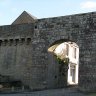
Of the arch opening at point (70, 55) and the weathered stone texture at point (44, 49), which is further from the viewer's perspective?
the arch opening at point (70, 55)

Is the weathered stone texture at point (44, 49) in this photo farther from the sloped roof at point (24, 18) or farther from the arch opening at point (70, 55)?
the sloped roof at point (24, 18)

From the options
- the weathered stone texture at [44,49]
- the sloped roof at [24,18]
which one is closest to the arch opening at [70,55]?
the weathered stone texture at [44,49]

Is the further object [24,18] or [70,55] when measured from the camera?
[24,18]

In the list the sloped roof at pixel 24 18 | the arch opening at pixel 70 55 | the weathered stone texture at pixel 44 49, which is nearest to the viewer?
the weathered stone texture at pixel 44 49

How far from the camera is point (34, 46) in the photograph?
Answer: 22859mm

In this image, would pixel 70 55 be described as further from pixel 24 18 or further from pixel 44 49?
pixel 44 49

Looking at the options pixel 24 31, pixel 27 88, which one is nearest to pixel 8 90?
pixel 27 88

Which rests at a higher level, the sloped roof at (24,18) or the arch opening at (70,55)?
the sloped roof at (24,18)

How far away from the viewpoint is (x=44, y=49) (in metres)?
22.3

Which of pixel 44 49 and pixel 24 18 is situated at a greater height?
pixel 24 18

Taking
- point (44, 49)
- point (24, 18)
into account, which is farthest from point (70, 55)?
point (44, 49)

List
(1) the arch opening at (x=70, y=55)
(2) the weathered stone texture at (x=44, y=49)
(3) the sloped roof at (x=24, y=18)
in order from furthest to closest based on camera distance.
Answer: (3) the sloped roof at (x=24, y=18), (1) the arch opening at (x=70, y=55), (2) the weathered stone texture at (x=44, y=49)

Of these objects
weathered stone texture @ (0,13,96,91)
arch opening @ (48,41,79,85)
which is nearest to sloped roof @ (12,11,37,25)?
arch opening @ (48,41,79,85)

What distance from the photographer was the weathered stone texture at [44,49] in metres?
20.4
